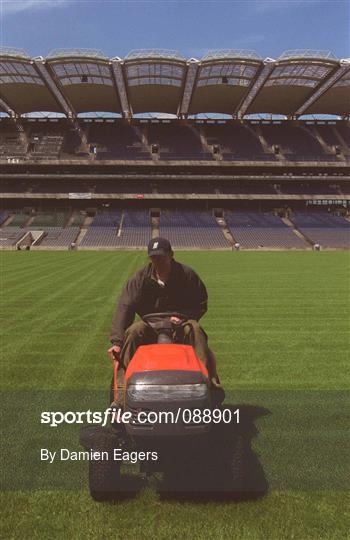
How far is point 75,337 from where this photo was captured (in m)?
8.68

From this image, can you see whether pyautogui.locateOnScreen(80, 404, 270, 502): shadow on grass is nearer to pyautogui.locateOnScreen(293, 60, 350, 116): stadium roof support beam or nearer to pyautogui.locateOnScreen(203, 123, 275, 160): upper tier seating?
pyautogui.locateOnScreen(293, 60, 350, 116): stadium roof support beam

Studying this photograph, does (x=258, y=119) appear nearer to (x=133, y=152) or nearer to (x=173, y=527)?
(x=133, y=152)

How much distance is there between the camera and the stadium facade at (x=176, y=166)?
51531 millimetres

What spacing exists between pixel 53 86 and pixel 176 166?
18.0m

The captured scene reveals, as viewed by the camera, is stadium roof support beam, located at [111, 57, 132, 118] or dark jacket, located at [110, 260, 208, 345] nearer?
dark jacket, located at [110, 260, 208, 345]

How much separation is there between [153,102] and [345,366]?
52.4 m

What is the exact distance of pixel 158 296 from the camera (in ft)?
13.6

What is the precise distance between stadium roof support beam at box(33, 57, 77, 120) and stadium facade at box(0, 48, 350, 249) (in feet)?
0.87

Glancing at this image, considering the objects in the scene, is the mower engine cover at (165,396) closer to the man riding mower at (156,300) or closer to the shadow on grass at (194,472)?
the shadow on grass at (194,472)

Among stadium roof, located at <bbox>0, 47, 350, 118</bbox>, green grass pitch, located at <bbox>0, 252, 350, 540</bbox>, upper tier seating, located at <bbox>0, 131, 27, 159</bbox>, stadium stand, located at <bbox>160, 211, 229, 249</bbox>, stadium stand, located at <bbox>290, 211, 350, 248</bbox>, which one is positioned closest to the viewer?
green grass pitch, located at <bbox>0, 252, 350, 540</bbox>

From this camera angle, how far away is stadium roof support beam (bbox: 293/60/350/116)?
43537 mm

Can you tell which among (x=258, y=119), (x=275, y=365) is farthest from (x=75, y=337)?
(x=258, y=119)

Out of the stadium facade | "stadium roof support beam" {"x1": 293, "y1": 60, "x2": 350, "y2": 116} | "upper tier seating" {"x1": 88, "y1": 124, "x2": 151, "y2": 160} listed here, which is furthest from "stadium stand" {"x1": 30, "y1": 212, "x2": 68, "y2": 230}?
"stadium roof support beam" {"x1": 293, "y1": 60, "x2": 350, "y2": 116}

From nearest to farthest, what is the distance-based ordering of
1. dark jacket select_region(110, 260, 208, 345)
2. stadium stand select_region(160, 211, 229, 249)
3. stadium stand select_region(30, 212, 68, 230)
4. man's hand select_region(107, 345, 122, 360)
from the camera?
man's hand select_region(107, 345, 122, 360) → dark jacket select_region(110, 260, 208, 345) → stadium stand select_region(160, 211, 229, 249) → stadium stand select_region(30, 212, 68, 230)
